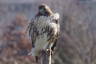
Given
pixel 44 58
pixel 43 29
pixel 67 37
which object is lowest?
pixel 67 37

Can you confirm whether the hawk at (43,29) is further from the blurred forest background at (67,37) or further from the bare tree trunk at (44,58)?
the blurred forest background at (67,37)

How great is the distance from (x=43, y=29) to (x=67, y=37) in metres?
17.1

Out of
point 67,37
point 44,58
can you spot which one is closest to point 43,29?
point 44,58

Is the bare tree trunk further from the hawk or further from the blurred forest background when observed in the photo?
the blurred forest background

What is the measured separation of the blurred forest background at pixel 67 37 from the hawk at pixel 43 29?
42.0 feet

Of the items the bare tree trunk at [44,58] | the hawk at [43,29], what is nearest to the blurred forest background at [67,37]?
the hawk at [43,29]

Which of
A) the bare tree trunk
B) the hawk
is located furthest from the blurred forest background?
the bare tree trunk

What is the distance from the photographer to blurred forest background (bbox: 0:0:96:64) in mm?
20984

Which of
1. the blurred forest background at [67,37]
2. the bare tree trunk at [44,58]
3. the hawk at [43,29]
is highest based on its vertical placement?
Result: the hawk at [43,29]

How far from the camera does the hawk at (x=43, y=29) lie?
19.1ft

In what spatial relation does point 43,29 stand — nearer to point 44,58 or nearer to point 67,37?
point 44,58

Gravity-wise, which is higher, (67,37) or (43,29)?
(43,29)

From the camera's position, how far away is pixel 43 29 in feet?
19.2

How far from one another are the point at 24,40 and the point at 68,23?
237 centimetres
